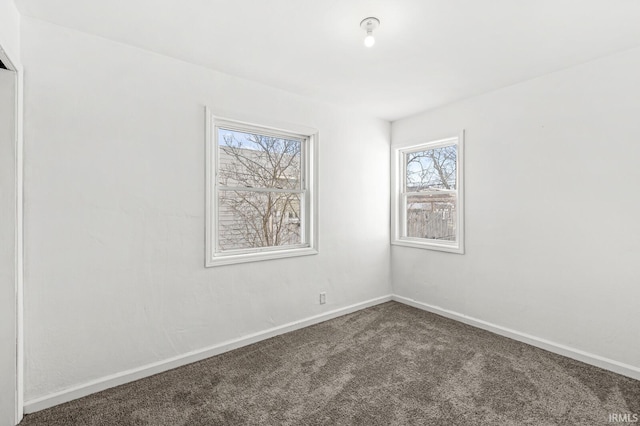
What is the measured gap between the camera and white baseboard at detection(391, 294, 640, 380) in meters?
2.34

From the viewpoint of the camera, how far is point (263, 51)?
2367 millimetres

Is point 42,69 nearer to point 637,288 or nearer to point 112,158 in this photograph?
point 112,158

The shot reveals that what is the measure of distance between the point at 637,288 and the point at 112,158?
387 cm

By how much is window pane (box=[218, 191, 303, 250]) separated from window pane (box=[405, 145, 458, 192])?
5.09ft

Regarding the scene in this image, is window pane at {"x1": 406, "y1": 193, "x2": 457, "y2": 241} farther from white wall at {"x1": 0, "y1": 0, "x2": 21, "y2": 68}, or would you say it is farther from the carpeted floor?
white wall at {"x1": 0, "y1": 0, "x2": 21, "y2": 68}

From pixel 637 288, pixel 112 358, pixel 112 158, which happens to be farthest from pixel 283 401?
pixel 637 288

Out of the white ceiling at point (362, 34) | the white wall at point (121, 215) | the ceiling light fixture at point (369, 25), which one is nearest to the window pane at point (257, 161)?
the white wall at point (121, 215)

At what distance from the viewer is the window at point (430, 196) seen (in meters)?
3.50

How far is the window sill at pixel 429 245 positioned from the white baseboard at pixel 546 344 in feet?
2.22

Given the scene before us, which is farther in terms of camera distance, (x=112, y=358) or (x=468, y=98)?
(x=468, y=98)

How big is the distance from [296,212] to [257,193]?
0.50 metres

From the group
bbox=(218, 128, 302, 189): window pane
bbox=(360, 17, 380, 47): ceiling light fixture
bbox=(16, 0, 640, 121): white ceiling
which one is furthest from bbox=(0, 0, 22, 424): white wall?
bbox=(360, 17, 380, 47): ceiling light fixture

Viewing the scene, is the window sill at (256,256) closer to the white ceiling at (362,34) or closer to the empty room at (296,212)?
the empty room at (296,212)

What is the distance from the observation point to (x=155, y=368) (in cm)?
237
